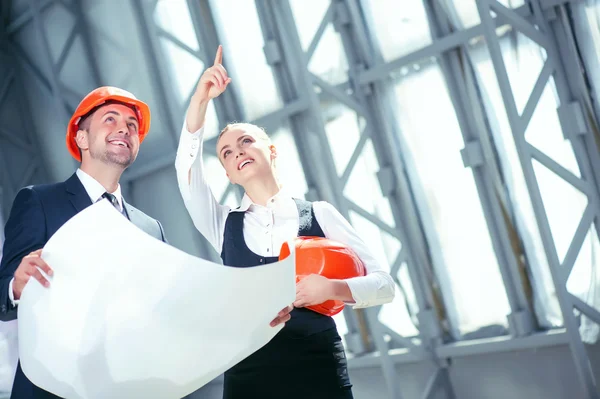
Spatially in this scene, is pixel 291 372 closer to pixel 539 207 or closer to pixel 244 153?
pixel 244 153

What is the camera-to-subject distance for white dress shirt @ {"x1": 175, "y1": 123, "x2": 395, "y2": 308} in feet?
6.08

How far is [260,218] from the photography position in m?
1.90

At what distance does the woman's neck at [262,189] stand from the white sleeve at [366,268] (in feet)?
0.39

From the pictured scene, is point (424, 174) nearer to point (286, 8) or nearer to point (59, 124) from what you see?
point (286, 8)

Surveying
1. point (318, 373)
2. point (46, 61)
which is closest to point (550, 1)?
point (318, 373)

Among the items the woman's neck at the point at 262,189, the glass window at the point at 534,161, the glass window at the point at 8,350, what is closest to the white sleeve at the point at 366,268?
the woman's neck at the point at 262,189

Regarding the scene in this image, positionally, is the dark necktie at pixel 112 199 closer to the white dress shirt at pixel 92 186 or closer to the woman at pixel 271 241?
the white dress shirt at pixel 92 186

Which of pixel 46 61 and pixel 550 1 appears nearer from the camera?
pixel 550 1

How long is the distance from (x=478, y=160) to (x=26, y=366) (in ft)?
12.5

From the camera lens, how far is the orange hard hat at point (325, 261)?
5.66 feet

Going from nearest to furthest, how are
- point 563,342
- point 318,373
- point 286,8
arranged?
point 318,373 → point 563,342 → point 286,8

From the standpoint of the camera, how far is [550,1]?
423 cm

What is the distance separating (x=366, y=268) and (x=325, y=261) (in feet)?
0.57

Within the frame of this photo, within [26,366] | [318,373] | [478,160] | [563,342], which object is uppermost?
[478,160]
